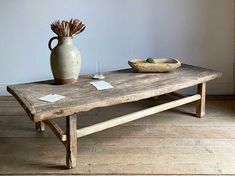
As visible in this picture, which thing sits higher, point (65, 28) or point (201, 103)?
point (65, 28)

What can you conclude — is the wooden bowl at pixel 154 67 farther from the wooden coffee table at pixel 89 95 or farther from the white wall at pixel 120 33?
the white wall at pixel 120 33

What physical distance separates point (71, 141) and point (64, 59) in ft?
1.80

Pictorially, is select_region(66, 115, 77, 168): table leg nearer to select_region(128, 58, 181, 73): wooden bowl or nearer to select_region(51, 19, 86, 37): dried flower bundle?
select_region(51, 19, 86, 37): dried flower bundle

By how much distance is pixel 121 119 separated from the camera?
2.25 meters

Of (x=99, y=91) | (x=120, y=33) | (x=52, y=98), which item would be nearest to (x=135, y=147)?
(x=99, y=91)

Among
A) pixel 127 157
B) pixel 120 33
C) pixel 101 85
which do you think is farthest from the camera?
pixel 120 33

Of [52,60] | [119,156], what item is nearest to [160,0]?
[52,60]

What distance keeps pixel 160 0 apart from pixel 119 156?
171cm

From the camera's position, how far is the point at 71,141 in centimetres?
202

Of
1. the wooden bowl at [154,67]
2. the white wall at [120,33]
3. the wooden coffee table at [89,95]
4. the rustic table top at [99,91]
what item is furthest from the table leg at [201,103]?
the white wall at [120,33]

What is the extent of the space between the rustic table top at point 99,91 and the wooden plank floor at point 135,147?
1.22ft

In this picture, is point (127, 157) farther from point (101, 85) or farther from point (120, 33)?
point (120, 33)

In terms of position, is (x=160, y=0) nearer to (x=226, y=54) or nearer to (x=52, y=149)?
(x=226, y=54)

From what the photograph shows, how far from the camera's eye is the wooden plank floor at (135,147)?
2031mm
